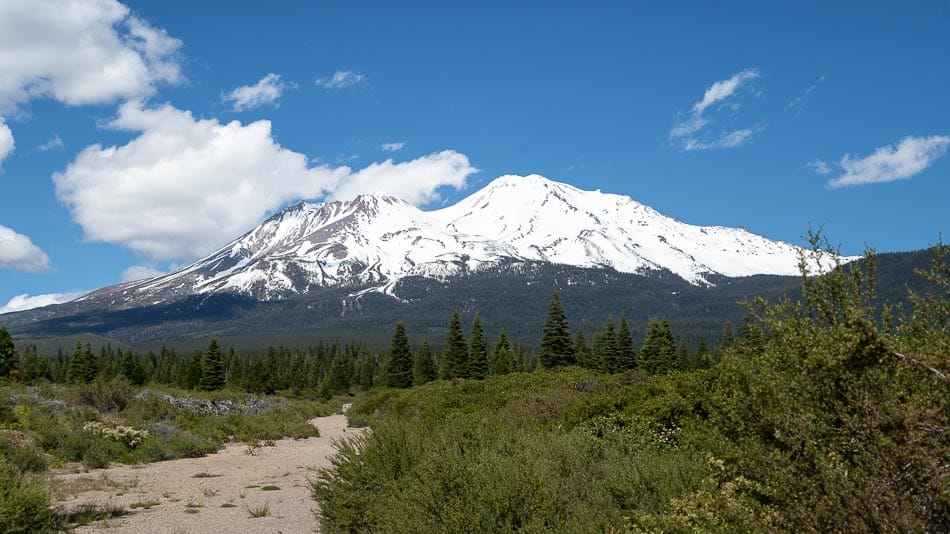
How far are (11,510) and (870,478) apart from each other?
975 centimetres

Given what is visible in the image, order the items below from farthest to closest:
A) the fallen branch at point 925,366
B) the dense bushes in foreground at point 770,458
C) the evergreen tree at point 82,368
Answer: the evergreen tree at point 82,368 → the dense bushes in foreground at point 770,458 → the fallen branch at point 925,366

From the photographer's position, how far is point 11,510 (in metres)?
8.05

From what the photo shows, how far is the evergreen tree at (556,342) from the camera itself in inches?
1951

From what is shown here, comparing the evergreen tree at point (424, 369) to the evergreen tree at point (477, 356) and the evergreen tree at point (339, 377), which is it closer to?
the evergreen tree at point (477, 356)

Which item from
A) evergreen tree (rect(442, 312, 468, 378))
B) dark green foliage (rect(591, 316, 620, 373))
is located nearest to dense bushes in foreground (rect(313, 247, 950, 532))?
dark green foliage (rect(591, 316, 620, 373))

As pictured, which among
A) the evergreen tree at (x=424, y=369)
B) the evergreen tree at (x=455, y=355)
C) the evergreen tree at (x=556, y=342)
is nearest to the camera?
the evergreen tree at (x=556, y=342)

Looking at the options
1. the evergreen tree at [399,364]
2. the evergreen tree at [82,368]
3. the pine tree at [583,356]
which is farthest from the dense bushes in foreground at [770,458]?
the evergreen tree at [82,368]

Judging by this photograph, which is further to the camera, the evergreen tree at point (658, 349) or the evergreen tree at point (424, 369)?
the evergreen tree at point (424, 369)

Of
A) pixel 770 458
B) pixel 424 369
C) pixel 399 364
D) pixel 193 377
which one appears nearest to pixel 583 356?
pixel 424 369

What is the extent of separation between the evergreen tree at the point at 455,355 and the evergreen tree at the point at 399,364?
354 cm

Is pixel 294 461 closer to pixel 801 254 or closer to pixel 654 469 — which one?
pixel 654 469

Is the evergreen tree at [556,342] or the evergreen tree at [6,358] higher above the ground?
the evergreen tree at [6,358]

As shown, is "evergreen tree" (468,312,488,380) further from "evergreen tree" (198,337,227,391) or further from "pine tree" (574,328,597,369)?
"evergreen tree" (198,337,227,391)

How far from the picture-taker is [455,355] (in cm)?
5744
